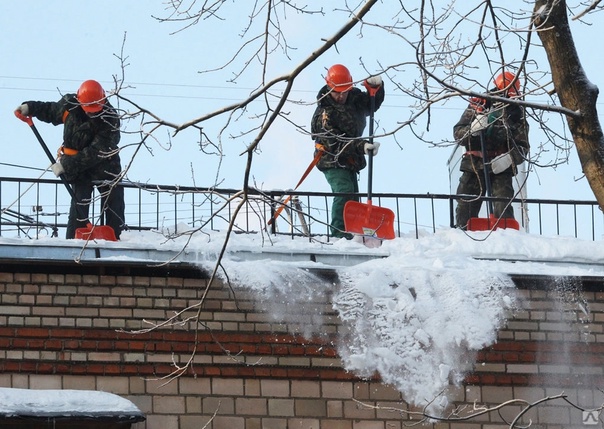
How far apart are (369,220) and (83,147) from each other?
260 centimetres

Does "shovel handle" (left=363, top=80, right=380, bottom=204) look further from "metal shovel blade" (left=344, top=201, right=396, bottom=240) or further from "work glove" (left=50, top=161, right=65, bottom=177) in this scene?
"work glove" (left=50, top=161, right=65, bottom=177)

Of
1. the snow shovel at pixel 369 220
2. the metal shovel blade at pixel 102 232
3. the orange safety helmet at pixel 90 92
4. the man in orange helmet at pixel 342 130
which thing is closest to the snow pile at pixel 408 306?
the snow shovel at pixel 369 220

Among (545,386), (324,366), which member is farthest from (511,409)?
(324,366)

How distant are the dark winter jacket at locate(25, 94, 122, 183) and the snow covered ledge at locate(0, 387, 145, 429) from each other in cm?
269

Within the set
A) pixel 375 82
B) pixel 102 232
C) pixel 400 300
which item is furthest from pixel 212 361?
pixel 375 82

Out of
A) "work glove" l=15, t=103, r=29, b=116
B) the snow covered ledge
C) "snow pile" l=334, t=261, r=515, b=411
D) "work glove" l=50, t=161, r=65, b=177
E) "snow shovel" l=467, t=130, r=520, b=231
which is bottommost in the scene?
the snow covered ledge

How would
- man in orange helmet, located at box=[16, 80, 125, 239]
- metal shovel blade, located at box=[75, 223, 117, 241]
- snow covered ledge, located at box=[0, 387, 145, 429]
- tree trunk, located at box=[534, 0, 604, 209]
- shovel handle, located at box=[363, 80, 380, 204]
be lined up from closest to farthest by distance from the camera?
tree trunk, located at box=[534, 0, 604, 209] → snow covered ledge, located at box=[0, 387, 145, 429] → metal shovel blade, located at box=[75, 223, 117, 241] → man in orange helmet, located at box=[16, 80, 125, 239] → shovel handle, located at box=[363, 80, 380, 204]

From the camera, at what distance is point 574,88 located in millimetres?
7543

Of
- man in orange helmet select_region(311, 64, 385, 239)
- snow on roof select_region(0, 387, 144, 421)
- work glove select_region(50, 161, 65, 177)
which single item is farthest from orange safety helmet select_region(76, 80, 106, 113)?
snow on roof select_region(0, 387, 144, 421)

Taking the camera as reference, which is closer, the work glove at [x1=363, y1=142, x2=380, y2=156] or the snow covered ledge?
the snow covered ledge

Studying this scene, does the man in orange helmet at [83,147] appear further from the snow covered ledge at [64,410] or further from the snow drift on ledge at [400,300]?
the snow covered ledge at [64,410]

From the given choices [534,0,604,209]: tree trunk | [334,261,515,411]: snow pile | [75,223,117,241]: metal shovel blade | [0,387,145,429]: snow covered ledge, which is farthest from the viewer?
[75,223,117,241]: metal shovel blade

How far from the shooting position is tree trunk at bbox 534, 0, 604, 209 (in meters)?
7.43

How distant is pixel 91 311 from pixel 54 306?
28cm
